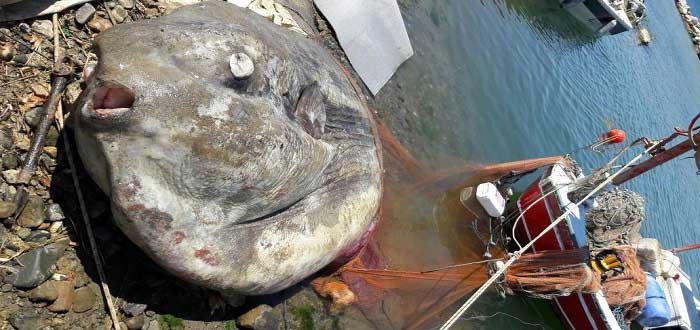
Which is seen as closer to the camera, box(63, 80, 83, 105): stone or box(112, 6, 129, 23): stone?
box(63, 80, 83, 105): stone

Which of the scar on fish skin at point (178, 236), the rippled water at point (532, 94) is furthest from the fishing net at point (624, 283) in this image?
the scar on fish skin at point (178, 236)

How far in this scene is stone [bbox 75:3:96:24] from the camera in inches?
216

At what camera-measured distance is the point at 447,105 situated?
11.3 meters

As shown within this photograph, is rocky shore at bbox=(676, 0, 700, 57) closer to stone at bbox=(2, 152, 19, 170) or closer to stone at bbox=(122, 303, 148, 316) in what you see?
stone at bbox=(122, 303, 148, 316)

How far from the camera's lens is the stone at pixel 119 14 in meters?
5.92

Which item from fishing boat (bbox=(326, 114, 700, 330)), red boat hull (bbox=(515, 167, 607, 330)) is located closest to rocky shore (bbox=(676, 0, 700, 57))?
fishing boat (bbox=(326, 114, 700, 330))

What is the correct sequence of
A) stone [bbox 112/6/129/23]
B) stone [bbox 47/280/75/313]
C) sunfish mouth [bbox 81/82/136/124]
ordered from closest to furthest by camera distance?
1. sunfish mouth [bbox 81/82/136/124]
2. stone [bbox 47/280/75/313]
3. stone [bbox 112/6/129/23]

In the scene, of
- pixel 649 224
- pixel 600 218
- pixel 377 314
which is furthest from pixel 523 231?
pixel 649 224

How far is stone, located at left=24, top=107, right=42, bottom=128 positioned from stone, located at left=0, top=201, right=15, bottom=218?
847 mm

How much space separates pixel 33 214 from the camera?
4516mm

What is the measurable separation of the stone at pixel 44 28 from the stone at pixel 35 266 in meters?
2.25

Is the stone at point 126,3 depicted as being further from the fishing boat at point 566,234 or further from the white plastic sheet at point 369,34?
the fishing boat at point 566,234

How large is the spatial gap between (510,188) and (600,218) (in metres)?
1.93

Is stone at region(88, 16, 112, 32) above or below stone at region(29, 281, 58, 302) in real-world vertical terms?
above
